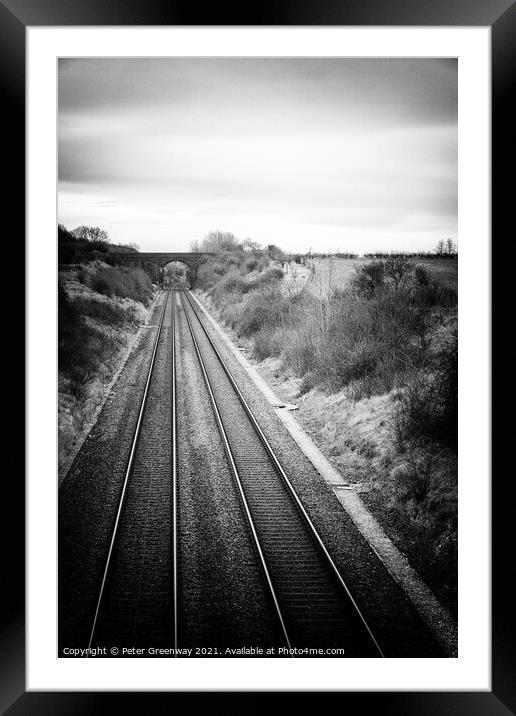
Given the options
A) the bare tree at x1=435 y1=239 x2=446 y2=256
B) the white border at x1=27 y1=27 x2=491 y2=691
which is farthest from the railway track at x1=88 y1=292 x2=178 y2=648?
the bare tree at x1=435 y1=239 x2=446 y2=256

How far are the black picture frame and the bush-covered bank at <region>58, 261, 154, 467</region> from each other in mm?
1075

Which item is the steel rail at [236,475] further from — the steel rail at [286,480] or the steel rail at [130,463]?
the steel rail at [130,463]

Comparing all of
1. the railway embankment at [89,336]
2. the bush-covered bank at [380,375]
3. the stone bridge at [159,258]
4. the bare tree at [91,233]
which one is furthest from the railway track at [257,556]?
the bare tree at [91,233]

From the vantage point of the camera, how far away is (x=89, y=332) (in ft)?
18.7

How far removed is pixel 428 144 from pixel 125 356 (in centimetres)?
427

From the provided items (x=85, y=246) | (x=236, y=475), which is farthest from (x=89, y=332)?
(x=236, y=475)

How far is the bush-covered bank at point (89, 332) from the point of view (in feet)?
16.7

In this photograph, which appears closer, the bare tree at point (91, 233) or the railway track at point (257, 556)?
the railway track at point (257, 556)

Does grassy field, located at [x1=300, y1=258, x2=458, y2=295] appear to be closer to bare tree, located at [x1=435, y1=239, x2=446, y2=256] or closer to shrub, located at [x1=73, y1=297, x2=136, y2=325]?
bare tree, located at [x1=435, y1=239, x2=446, y2=256]

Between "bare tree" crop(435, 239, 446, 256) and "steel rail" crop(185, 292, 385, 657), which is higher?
"bare tree" crop(435, 239, 446, 256)

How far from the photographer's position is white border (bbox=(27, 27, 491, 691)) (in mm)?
4312

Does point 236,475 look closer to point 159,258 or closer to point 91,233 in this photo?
point 159,258
